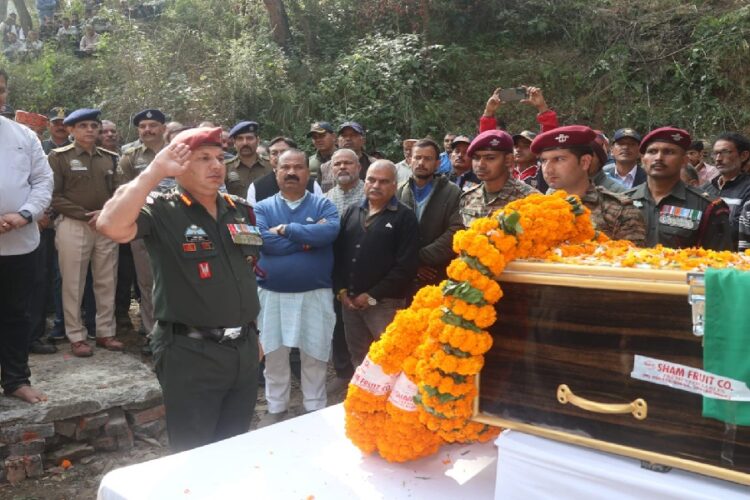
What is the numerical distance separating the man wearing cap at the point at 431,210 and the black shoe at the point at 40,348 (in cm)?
319

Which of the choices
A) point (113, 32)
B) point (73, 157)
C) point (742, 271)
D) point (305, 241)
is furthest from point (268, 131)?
point (742, 271)

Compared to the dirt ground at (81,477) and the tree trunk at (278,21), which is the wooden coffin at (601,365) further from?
the tree trunk at (278,21)

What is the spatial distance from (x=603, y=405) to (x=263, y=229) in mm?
3468

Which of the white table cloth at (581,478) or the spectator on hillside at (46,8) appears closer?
the white table cloth at (581,478)

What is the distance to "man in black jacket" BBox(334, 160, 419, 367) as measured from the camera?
190 inches

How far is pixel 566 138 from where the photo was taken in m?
3.15

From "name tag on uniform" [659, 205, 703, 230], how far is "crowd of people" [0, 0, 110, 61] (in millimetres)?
14363

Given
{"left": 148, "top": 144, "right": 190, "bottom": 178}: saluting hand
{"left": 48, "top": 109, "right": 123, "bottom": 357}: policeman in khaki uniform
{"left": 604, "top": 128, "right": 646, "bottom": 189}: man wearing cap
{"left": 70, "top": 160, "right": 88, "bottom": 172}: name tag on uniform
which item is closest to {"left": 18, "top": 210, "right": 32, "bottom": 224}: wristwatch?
{"left": 48, "top": 109, "right": 123, "bottom": 357}: policeman in khaki uniform

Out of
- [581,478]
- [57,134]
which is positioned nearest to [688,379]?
[581,478]

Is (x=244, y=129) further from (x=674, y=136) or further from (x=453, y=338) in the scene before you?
(x=453, y=338)

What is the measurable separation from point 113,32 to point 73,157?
9468 mm

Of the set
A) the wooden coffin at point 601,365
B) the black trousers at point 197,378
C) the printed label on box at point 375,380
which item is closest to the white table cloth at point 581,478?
the wooden coffin at point 601,365

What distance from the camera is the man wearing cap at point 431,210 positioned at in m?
4.95

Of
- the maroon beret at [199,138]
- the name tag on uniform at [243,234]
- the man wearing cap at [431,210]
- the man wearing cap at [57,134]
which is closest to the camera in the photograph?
the maroon beret at [199,138]
